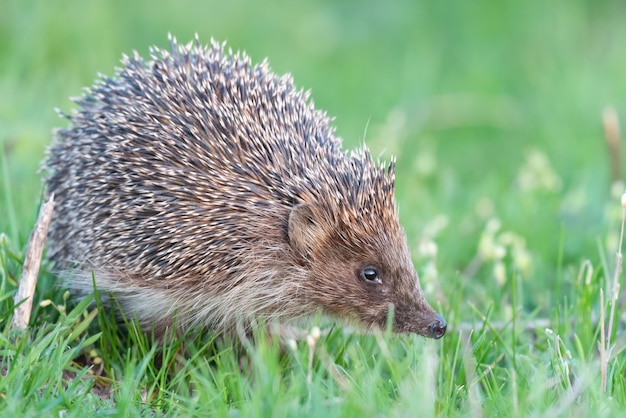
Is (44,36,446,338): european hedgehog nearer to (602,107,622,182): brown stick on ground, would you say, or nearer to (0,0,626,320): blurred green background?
(0,0,626,320): blurred green background

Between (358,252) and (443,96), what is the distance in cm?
646

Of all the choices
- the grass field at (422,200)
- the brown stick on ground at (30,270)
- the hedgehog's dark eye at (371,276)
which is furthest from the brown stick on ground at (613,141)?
the brown stick on ground at (30,270)

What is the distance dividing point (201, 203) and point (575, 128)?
6.15 metres

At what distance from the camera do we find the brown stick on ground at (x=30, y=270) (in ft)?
16.5

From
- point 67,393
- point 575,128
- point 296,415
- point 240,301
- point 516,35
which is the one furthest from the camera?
point 516,35

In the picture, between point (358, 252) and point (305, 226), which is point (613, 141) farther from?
point (305, 226)

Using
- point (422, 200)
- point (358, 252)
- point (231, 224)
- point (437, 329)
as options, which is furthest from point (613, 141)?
point (231, 224)

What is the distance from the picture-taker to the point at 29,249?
5.12 metres

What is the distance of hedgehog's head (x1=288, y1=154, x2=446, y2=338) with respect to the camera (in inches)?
212

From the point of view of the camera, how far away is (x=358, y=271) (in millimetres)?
5496

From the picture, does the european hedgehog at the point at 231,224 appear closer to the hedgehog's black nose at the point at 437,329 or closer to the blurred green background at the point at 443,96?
the hedgehog's black nose at the point at 437,329

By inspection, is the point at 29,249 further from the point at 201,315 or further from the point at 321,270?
the point at 321,270

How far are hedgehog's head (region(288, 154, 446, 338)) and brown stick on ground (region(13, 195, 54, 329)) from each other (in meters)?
1.35

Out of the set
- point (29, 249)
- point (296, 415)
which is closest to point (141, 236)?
point (29, 249)
